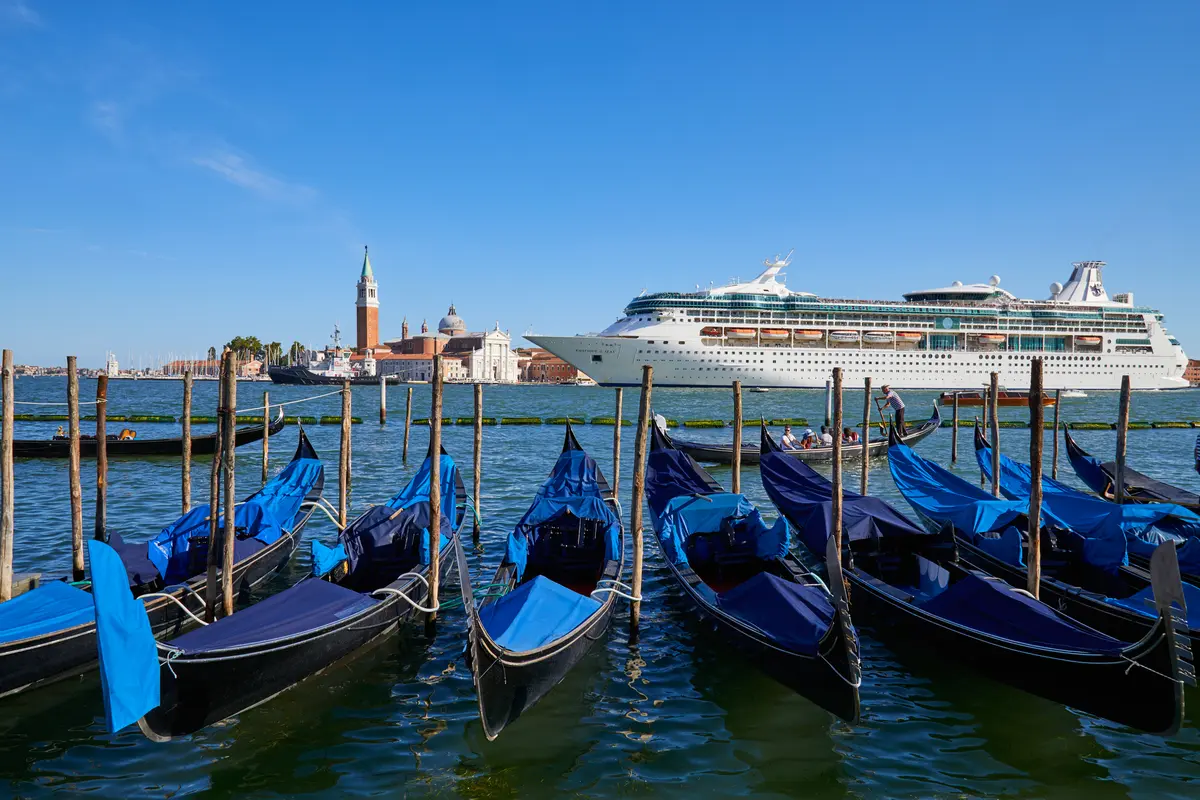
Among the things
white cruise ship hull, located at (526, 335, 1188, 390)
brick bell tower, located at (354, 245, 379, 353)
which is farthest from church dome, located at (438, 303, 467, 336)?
white cruise ship hull, located at (526, 335, 1188, 390)

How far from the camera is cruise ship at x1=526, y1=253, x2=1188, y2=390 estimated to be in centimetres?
4769

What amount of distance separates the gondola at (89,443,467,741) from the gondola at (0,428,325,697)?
0.35 m

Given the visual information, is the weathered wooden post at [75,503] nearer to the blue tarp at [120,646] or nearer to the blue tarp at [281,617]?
the blue tarp at [281,617]

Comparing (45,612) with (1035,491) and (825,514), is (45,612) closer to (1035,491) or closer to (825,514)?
(825,514)

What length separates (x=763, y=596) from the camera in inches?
237

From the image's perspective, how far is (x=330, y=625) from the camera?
5543 millimetres

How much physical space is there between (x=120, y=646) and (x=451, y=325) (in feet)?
397

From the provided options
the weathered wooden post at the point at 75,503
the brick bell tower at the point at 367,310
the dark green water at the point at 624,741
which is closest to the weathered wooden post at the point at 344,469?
the weathered wooden post at the point at 75,503

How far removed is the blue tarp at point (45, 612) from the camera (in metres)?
5.32

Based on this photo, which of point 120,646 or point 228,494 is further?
point 228,494

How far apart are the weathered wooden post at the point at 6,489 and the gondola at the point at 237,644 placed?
2372mm

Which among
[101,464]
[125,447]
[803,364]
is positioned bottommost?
[125,447]

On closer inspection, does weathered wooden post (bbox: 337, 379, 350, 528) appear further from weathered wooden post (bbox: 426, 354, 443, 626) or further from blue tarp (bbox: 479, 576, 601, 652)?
blue tarp (bbox: 479, 576, 601, 652)

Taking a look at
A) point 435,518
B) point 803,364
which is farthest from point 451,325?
point 435,518
